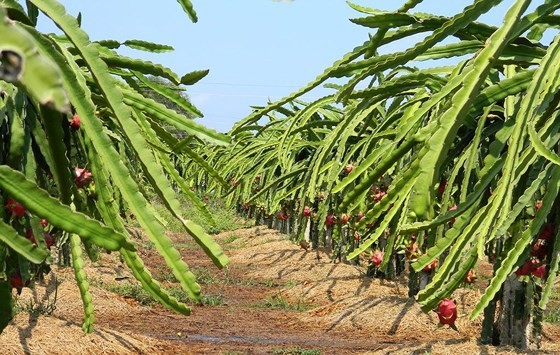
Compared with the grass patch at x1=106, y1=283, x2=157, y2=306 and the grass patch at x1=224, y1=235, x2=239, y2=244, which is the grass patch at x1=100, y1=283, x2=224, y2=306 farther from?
the grass patch at x1=224, y1=235, x2=239, y2=244

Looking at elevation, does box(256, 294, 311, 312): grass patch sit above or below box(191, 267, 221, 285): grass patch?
below

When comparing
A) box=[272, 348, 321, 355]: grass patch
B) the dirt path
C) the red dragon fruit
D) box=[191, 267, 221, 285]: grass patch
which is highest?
the red dragon fruit

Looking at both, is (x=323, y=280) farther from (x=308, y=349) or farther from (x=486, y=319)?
(x=486, y=319)

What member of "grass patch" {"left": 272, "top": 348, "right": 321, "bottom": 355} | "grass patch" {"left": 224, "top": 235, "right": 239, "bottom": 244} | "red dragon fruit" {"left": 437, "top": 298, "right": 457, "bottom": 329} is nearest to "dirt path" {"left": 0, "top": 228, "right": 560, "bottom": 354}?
"grass patch" {"left": 272, "top": 348, "right": 321, "bottom": 355}

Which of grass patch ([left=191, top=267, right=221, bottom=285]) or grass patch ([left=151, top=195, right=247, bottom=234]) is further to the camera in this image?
grass patch ([left=151, top=195, right=247, bottom=234])

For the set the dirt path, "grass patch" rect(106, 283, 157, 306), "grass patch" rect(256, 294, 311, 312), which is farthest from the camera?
"grass patch" rect(256, 294, 311, 312)

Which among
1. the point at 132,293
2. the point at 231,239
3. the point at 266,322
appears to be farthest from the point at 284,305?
the point at 231,239

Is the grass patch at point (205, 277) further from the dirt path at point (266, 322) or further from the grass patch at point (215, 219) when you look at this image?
the grass patch at point (215, 219)

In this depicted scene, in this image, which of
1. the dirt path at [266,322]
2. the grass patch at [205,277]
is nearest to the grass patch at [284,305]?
the dirt path at [266,322]

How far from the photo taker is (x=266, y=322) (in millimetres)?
9227

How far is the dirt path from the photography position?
6.24 m

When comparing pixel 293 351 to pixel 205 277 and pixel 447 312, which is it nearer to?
pixel 447 312

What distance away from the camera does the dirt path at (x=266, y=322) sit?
6.24 metres

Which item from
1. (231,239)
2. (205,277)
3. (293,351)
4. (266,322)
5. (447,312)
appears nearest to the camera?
(447,312)
